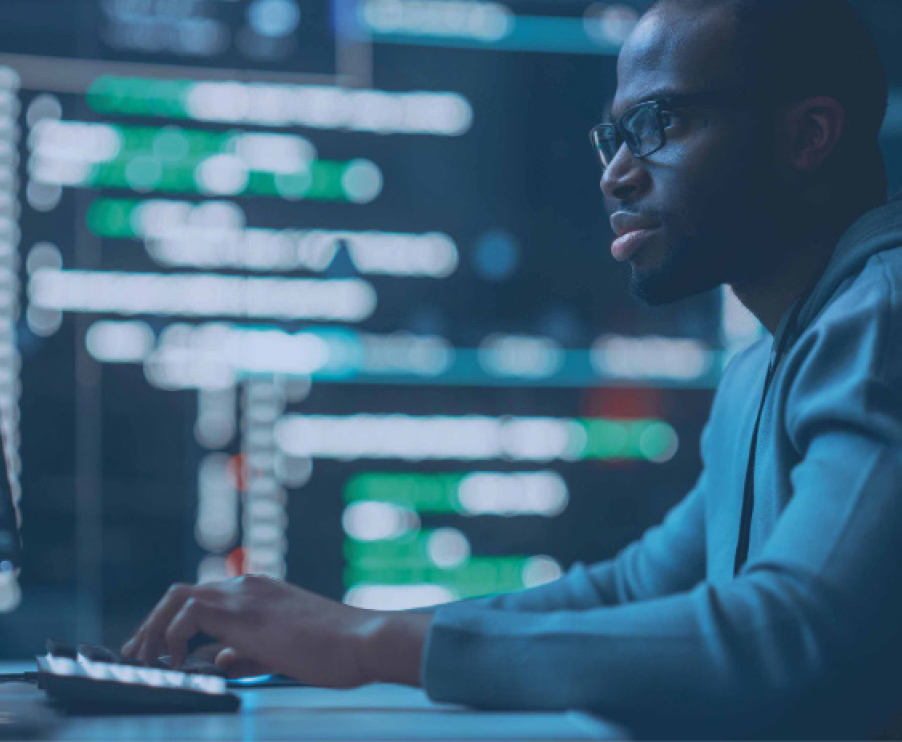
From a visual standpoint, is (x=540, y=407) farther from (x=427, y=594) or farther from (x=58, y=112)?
(x=58, y=112)

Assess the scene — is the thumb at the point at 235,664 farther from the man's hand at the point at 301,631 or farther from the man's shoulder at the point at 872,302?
the man's shoulder at the point at 872,302

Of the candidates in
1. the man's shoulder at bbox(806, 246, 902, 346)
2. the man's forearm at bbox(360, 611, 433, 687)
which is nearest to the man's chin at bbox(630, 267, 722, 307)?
the man's shoulder at bbox(806, 246, 902, 346)

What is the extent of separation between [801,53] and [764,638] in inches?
25.0

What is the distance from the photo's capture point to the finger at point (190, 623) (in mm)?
840

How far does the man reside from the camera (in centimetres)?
70

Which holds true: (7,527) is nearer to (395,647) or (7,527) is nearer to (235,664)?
(235,664)

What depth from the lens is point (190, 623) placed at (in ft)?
2.80

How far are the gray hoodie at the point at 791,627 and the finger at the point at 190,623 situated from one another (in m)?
0.20

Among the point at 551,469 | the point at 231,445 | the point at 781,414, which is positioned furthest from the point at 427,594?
the point at 781,414

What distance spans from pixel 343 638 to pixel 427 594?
1.47m

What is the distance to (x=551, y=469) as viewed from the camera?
2293mm

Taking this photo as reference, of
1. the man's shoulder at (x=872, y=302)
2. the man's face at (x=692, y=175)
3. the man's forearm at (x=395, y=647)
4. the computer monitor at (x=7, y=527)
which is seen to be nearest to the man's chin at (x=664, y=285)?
the man's face at (x=692, y=175)

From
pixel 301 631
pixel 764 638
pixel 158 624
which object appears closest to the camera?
pixel 764 638

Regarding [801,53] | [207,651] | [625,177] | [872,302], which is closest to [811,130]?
[801,53]
